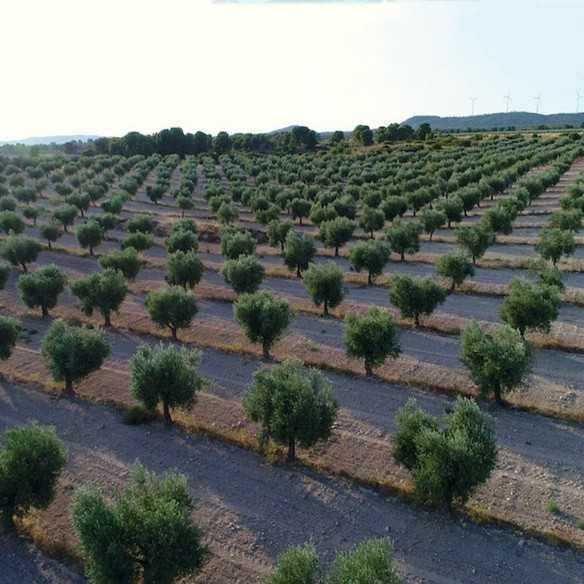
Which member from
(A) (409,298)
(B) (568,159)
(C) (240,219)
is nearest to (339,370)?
(A) (409,298)

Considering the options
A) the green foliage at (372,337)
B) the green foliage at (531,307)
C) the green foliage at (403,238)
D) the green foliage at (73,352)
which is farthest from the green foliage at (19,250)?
the green foliage at (531,307)

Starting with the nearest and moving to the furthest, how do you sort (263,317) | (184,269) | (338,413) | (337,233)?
1. (338,413)
2. (263,317)
3. (184,269)
4. (337,233)

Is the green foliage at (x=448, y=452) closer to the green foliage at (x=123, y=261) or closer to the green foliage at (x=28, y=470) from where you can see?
the green foliage at (x=28, y=470)

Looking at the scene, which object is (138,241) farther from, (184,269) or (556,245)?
(556,245)

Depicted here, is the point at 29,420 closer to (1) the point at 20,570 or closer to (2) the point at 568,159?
(1) the point at 20,570

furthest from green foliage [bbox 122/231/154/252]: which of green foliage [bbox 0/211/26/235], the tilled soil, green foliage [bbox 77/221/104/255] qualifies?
the tilled soil

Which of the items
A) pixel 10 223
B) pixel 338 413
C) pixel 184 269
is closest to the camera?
pixel 338 413

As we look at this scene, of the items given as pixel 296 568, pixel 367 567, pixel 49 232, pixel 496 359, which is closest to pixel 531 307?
pixel 496 359
